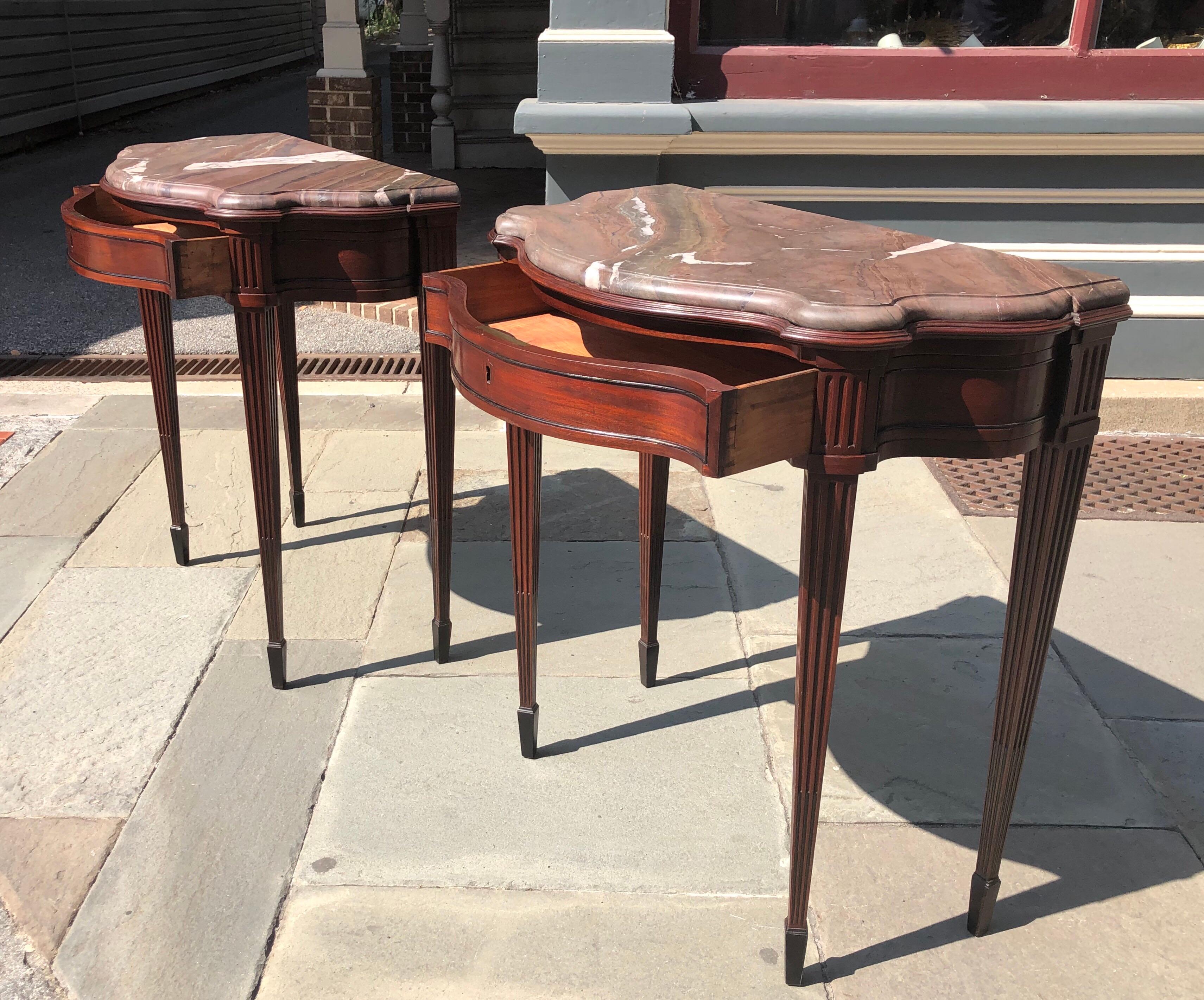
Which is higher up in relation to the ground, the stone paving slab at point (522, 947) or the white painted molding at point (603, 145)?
the white painted molding at point (603, 145)

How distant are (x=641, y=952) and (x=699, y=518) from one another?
1845 millimetres

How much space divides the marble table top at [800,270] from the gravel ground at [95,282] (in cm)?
346

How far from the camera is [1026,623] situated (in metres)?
1.75

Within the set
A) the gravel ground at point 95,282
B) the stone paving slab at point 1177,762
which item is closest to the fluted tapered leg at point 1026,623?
the stone paving slab at point 1177,762

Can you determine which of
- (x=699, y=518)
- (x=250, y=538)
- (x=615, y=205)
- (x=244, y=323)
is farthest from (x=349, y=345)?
(x=615, y=205)

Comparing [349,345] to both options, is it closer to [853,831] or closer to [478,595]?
[478,595]

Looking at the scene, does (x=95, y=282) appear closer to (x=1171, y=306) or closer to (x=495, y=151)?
(x=495, y=151)

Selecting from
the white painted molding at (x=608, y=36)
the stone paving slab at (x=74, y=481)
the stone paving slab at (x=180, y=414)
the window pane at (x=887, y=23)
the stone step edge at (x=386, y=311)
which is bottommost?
the stone paving slab at (x=74, y=481)

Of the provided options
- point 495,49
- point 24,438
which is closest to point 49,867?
point 24,438

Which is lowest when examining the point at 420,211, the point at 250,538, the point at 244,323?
the point at 250,538

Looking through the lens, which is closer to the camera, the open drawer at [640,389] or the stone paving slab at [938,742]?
the open drawer at [640,389]

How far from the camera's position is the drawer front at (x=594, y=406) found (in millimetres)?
1482

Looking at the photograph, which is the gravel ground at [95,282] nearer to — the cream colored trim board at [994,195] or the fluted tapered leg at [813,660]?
the cream colored trim board at [994,195]

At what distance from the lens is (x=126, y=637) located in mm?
2781
